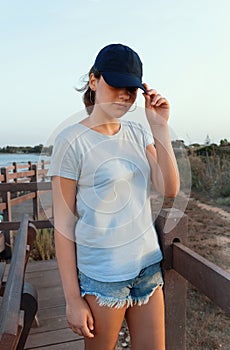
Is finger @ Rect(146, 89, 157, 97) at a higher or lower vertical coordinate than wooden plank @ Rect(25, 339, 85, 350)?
higher

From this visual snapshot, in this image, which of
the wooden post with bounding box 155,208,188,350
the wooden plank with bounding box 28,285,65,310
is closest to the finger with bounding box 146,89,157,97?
the wooden post with bounding box 155,208,188,350

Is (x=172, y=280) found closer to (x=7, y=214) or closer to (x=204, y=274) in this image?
(x=204, y=274)

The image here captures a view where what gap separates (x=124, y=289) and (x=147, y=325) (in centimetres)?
13

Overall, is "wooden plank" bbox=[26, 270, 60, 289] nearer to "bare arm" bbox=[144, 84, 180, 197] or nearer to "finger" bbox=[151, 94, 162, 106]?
"bare arm" bbox=[144, 84, 180, 197]

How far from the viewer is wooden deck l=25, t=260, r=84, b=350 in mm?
1698

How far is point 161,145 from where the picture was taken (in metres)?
0.92

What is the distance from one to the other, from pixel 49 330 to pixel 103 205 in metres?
1.31

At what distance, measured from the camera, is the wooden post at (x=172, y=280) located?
→ 110 cm

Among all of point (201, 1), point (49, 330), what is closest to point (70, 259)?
point (49, 330)

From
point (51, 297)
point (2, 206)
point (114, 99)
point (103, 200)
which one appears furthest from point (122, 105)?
point (2, 206)

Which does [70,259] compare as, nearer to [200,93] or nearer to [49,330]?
[49,330]

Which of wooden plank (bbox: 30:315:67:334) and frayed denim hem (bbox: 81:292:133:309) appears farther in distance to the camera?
wooden plank (bbox: 30:315:67:334)

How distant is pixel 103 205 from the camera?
851mm

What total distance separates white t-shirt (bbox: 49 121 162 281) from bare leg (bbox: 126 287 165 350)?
11cm
